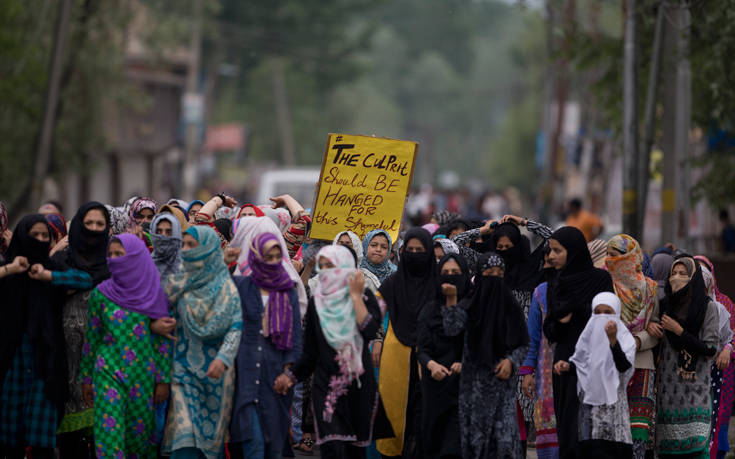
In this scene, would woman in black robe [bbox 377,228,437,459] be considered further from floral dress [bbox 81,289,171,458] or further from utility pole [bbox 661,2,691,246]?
utility pole [bbox 661,2,691,246]

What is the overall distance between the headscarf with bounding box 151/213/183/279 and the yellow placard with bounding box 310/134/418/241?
8.56 ft

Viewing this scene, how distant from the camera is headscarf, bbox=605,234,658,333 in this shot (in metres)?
7.92

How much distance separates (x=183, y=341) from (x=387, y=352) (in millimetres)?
1320

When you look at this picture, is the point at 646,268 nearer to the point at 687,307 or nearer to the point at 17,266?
the point at 687,307

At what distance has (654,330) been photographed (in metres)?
8.02

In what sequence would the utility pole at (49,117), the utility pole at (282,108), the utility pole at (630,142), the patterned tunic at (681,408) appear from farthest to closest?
1. the utility pole at (282,108)
2. the utility pole at (49,117)
3. the utility pole at (630,142)
4. the patterned tunic at (681,408)

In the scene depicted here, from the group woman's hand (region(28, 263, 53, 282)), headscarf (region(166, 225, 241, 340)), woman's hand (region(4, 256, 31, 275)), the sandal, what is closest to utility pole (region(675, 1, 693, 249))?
the sandal

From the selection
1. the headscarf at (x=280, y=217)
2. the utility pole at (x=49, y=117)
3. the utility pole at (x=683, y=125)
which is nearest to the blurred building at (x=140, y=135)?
the utility pole at (x=49, y=117)

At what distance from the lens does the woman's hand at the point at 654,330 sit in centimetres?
801

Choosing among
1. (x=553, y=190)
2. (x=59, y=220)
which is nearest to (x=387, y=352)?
(x=59, y=220)

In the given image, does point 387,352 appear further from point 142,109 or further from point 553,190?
point 553,190

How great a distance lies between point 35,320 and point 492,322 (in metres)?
2.62

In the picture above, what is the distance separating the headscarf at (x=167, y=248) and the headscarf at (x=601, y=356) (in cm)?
245

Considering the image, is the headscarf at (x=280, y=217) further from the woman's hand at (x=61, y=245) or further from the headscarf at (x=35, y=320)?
the headscarf at (x=35, y=320)
